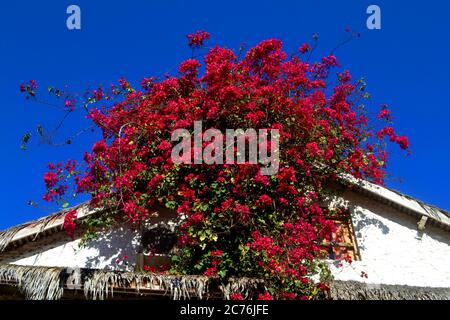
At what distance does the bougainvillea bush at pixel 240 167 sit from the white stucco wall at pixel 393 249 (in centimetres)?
75

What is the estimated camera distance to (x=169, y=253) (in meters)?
9.75

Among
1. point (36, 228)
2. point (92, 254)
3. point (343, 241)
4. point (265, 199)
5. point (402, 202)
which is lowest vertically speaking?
point (92, 254)

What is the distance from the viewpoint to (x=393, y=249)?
10.0 metres

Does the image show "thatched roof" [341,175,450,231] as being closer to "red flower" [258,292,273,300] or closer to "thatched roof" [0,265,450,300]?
"red flower" [258,292,273,300]

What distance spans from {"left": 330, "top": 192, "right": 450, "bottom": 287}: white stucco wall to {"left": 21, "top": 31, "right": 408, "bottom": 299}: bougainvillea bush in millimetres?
745

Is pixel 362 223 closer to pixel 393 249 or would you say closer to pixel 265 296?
pixel 393 249

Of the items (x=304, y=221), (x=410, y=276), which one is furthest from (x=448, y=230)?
(x=304, y=221)

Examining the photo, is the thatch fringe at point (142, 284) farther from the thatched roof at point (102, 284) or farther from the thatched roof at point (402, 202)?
the thatched roof at point (402, 202)

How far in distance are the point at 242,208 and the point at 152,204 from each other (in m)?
2.25

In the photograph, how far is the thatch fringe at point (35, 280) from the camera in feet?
24.9

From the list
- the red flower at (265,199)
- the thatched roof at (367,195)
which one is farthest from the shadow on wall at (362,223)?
the red flower at (265,199)

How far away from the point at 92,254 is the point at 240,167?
3660mm

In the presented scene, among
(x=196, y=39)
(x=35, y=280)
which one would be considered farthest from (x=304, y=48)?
(x=35, y=280)

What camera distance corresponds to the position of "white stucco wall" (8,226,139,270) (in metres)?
9.52
